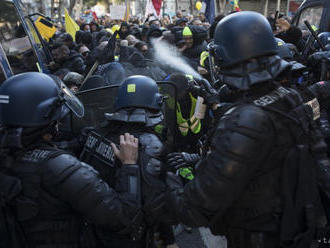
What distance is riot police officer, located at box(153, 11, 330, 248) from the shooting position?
1.69 meters

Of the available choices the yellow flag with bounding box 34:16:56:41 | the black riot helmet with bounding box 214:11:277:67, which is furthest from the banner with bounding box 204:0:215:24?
the black riot helmet with bounding box 214:11:277:67

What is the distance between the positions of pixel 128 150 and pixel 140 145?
0.14 m

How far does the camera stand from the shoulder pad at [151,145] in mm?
2205

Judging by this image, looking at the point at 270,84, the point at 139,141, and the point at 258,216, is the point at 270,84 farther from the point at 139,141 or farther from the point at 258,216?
the point at 139,141

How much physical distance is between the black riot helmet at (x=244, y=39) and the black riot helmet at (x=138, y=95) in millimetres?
699

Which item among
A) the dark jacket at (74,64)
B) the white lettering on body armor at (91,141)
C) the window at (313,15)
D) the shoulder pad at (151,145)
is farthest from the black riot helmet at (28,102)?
the window at (313,15)

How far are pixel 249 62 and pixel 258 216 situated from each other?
2.55 ft

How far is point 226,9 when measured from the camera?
33438mm

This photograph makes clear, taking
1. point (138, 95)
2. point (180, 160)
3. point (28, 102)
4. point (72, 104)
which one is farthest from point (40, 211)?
point (138, 95)

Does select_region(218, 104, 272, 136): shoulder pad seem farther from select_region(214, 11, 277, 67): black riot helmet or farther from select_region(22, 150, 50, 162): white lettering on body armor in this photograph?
select_region(22, 150, 50, 162): white lettering on body armor

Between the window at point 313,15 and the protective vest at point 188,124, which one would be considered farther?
the window at point 313,15

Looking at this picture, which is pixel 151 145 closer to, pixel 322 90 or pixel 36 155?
pixel 36 155

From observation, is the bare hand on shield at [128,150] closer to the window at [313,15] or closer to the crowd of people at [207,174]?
the crowd of people at [207,174]

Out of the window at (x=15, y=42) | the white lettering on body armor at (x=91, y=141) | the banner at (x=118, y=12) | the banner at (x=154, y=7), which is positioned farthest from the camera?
the banner at (x=154, y=7)
